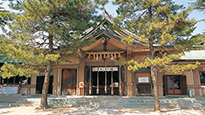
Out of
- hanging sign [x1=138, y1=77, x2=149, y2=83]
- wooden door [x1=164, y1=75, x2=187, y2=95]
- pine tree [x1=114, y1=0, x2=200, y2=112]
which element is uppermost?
pine tree [x1=114, y1=0, x2=200, y2=112]

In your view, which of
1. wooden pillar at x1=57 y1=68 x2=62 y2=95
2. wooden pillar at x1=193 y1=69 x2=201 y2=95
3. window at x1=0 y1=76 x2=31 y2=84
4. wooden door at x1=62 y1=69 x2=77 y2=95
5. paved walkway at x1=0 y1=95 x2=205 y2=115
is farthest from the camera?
window at x1=0 y1=76 x2=31 y2=84

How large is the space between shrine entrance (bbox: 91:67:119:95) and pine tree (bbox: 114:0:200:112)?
154 inches

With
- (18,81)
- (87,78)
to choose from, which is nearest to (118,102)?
(87,78)

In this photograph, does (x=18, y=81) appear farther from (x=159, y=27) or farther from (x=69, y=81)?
(x=159, y=27)

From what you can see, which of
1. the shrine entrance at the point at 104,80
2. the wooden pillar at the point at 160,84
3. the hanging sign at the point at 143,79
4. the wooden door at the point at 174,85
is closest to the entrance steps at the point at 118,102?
the wooden pillar at the point at 160,84

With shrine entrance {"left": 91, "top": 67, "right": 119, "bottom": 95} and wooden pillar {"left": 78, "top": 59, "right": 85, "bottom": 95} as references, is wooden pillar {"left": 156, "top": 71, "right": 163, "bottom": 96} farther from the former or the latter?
wooden pillar {"left": 78, "top": 59, "right": 85, "bottom": 95}

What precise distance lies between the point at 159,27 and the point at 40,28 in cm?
569

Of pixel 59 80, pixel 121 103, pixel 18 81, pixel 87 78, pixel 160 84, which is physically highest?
pixel 87 78

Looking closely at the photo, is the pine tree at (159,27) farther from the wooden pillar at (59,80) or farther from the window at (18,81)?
the window at (18,81)

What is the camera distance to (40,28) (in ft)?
22.7

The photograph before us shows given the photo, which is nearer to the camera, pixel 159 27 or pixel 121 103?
pixel 159 27

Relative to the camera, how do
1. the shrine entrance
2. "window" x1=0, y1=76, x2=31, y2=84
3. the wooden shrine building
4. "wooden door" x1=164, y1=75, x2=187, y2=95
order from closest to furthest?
the wooden shrine building
the shrine entrance
"wooden door" x1=164, y1=75, x2=187, y2=95
"window" x1=0, y1=76, x2=31, y2=84

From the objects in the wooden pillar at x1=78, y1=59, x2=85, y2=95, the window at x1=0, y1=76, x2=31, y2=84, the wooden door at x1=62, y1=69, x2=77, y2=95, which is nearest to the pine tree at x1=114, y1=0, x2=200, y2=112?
the wooden pillar at x1=78, y1=59, x2=85, y2=95

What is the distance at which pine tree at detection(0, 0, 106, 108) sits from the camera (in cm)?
613
